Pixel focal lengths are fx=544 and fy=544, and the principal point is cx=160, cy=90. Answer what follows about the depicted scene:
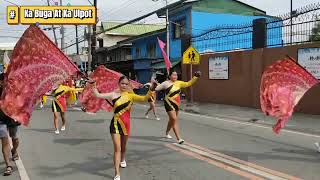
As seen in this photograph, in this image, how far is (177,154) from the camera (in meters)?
10.7

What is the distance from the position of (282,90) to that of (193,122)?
7743 mm

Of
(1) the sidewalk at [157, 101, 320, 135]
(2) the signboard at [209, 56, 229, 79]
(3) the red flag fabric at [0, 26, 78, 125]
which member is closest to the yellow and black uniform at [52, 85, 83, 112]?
(3) the red flag fabric at [0, 26, 78, 125]

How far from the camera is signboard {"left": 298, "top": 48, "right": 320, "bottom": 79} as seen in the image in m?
18.4

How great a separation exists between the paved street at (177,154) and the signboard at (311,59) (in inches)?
138

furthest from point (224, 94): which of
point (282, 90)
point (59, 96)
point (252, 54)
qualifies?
point (282, 90)

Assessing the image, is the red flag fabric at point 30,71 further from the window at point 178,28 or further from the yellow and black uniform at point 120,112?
the window at point 178,28

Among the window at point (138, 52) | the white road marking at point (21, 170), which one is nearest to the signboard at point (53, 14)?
the window at point (138, 52)

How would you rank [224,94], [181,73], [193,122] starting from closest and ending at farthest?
[193,122], [224,94], [181,73]

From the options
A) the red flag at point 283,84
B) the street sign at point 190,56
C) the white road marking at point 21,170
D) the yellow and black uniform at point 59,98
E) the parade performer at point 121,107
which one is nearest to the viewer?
the parade performer at point 121,107

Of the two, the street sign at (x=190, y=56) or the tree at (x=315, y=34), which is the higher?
the tree at (x=315, y=34)

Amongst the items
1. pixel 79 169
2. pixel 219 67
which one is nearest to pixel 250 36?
pixel 219 67

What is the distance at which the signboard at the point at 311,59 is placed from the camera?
60.3 feet

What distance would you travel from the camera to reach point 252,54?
74.1 ft

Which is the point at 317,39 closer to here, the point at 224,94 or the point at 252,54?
the point at 252,54
